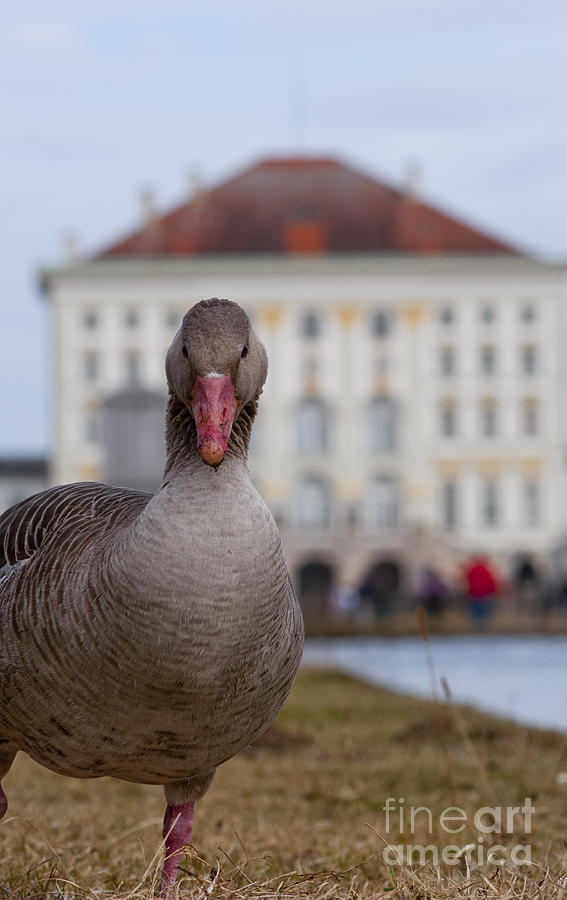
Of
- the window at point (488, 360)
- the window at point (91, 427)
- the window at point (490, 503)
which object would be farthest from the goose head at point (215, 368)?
the window at point (488, 360)

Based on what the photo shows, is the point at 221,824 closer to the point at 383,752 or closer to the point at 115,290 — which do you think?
the point at 383,752

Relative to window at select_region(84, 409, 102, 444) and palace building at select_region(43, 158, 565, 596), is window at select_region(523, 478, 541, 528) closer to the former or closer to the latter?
palace building at select_region(43, 158, 565, 596)

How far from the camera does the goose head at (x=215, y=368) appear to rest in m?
3.42

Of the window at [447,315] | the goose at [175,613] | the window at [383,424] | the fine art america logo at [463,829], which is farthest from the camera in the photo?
the window at [447,315]

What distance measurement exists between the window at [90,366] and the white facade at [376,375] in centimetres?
5

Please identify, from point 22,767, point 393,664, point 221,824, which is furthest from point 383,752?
point 393,664

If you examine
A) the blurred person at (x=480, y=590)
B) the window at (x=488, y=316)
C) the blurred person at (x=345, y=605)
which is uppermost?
the window at (x=488, y=316)

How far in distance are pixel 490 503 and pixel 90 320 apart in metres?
22.8

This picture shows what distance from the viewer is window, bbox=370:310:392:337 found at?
270 ft

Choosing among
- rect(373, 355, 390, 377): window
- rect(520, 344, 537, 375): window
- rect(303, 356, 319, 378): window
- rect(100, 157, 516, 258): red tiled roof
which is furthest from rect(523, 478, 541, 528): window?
rect(303, 356, 319, 378): window

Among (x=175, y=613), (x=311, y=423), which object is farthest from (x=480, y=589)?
(x=311, y=423)

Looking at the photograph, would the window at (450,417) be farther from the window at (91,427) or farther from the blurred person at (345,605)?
the blurred person at (345,605)

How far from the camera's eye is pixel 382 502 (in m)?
81.1

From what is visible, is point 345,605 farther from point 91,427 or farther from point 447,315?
point 447,315
